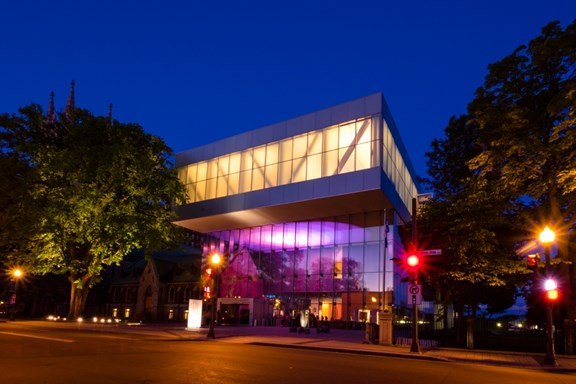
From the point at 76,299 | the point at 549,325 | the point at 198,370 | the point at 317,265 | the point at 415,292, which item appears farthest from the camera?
the point at 317,265

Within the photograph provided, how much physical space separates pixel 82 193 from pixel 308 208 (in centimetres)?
1807

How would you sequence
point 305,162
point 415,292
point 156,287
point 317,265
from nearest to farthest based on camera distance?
point 415,292 → point 305,162 → point 317,265 → point 156,287

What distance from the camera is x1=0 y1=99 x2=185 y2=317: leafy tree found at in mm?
37438

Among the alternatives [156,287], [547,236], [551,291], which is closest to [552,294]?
[551,291]

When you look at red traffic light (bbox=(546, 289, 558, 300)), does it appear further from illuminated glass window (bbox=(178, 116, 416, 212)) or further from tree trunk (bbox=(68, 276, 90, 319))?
tree trunk (bbox=(68, 276, 90, 319))

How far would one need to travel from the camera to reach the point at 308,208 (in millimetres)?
41875

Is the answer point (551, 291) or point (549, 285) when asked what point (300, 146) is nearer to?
point (549, 285)

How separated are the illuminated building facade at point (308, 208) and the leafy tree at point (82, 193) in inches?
255

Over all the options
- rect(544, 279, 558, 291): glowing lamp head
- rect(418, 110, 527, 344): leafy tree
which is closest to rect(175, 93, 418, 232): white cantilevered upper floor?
rect(418, 110, 527, 344): leafy tree

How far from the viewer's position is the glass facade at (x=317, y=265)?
1654 inches

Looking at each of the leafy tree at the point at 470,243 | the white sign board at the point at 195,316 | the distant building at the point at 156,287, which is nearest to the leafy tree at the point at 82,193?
the white sign board at the point at 195,316

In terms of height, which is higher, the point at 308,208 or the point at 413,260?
the point at 308,208

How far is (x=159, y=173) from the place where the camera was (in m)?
42.0

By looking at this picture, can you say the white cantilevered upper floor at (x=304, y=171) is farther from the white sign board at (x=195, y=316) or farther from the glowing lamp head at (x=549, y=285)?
the glowing lamp head at (x=549, y=285)
